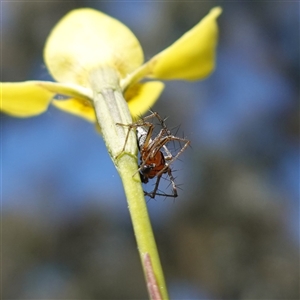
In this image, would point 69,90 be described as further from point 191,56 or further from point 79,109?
point 191,56

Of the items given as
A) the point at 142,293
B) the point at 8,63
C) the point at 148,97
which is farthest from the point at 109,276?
the point at 148,97

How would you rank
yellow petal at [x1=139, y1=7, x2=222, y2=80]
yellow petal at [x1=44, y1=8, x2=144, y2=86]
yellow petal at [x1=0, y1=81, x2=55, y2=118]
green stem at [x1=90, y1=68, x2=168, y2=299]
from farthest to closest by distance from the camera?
yellow petal at [x1=44, y1=8, x2=144, y2=86] < yellow petal at [x1=0, y1=81, x2=55, y2=118] < yellow petal at [x1=139, y1=7, x2=222, y2=80] < green stem at [x1=90, y1=68, x2=168, y2=299]

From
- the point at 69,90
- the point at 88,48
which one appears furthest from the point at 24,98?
the point at 88,48

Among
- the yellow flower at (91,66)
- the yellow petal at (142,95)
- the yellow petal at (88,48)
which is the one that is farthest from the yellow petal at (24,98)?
the yellow petal at (142,95)

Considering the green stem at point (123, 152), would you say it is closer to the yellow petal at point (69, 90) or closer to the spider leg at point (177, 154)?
the yellow petal at point (69, 90)

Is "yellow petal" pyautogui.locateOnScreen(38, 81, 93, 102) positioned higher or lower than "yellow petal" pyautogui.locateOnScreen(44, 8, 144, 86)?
lower

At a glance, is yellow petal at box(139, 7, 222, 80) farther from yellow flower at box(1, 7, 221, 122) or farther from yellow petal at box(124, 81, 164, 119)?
yellow petal at box(124, 81, 164, 119)

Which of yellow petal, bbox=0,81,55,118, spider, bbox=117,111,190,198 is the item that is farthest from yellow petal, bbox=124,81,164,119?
yellow petal, bbox=0,81,55,118
